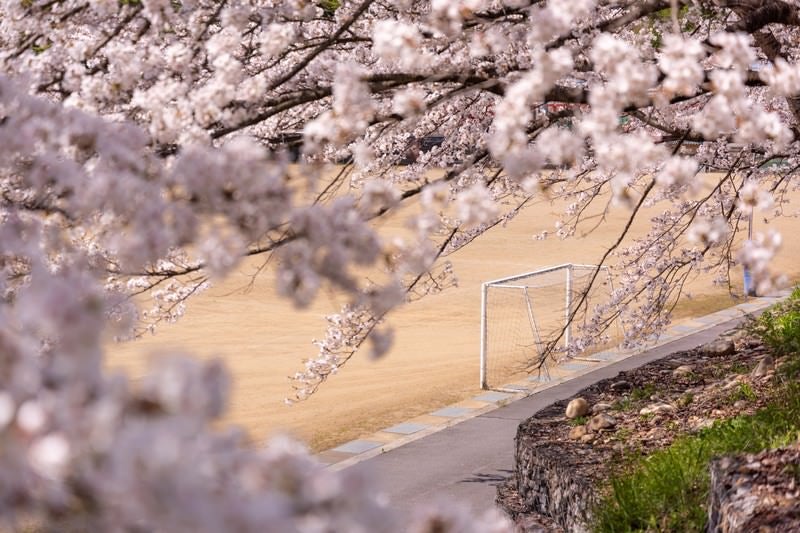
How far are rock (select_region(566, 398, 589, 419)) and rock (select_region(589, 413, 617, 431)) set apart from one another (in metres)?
0.43

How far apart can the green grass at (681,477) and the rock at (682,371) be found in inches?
89.1

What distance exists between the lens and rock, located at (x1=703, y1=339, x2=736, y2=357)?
8938mm

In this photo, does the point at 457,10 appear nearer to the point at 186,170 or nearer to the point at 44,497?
the point at 186,170

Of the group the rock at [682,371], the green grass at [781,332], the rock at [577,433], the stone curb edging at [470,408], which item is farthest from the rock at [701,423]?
the stone curb edging at [470,408]

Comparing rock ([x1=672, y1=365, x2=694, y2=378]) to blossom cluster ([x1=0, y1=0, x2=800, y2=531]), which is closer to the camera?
blossom cluster ([x1=0, y1=0, x2=800, y2=531])

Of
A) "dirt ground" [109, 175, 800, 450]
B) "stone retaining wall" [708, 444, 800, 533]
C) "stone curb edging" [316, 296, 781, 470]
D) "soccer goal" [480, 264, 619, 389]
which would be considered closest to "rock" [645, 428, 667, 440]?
"stone retaining wall" [708, 444, 800, 533]

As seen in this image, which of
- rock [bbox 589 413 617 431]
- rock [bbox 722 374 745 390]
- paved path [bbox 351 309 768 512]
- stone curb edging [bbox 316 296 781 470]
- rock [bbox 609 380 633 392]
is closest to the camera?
rock [bbox 589 413 617 431]

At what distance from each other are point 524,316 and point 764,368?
10056 mm

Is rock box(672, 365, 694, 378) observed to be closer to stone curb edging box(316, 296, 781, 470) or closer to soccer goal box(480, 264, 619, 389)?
stone curb edging box(316, 296, 781, 470)

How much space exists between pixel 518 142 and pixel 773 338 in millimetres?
5703

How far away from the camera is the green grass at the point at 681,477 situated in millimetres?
5074

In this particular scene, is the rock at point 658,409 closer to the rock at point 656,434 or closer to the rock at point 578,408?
the rock at point 656,434

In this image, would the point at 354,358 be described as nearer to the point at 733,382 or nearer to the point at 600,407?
the point at 600,407

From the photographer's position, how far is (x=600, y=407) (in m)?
7.54
